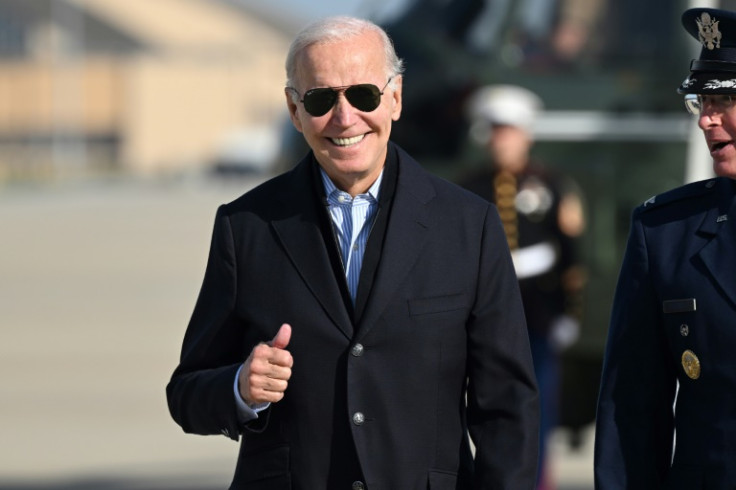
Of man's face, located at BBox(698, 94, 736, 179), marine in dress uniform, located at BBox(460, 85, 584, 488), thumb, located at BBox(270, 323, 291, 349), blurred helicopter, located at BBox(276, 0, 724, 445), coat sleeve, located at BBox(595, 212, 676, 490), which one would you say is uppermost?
blurred helicopter, located at BBox(276, 0, 724, 445)

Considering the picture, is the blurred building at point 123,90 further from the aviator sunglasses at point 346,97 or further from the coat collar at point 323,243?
the aviator sunglasses at point 346,97

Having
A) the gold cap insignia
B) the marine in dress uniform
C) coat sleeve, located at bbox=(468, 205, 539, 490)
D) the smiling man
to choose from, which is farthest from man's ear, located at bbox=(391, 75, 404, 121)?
the marine in dress uniform

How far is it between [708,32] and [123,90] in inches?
2534

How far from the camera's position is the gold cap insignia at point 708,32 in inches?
116

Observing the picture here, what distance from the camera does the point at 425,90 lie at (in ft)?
25.8

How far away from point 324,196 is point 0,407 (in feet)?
23.3

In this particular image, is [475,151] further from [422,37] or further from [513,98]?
[513,98]

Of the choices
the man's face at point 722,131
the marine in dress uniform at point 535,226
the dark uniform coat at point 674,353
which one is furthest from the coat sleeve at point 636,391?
the marine in dress uniform at point 535,226

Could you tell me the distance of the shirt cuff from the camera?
9.55 feet

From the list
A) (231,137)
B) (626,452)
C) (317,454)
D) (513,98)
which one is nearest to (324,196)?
(317,454)

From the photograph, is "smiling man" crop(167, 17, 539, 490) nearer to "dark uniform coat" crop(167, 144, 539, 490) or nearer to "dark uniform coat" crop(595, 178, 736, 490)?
"dark uniform coat" crop(167, 144, 539, 490)

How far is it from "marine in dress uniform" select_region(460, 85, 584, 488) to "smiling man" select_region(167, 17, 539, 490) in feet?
9.57

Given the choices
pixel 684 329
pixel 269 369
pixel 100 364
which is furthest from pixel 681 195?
pixel 100 364

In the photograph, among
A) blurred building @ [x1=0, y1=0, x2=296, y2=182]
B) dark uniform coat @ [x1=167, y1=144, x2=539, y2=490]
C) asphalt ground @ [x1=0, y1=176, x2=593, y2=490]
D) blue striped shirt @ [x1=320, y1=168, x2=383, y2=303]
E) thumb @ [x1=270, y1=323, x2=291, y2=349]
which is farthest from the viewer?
blurred building @ [x1=0, y1=0, x2=296, y2=182]
